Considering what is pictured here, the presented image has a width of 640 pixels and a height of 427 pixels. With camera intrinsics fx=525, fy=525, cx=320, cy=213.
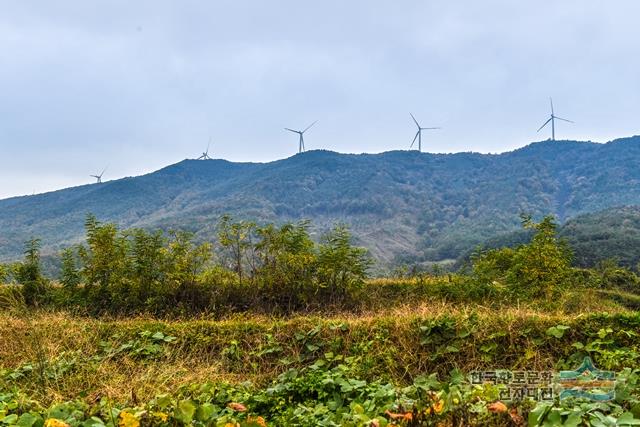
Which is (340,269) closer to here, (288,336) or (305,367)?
(288,336)

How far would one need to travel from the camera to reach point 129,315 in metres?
11.6

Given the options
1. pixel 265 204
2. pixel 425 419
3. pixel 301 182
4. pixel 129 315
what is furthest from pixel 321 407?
pixel 301 182

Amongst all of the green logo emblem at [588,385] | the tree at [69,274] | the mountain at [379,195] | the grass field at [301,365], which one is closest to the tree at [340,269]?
the grass field at [301,365]

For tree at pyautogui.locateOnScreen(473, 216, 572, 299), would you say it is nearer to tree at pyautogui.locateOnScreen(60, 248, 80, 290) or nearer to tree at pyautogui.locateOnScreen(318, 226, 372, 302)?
tree at pyautogui.locateOnScreen(318, 226, 372, 302)

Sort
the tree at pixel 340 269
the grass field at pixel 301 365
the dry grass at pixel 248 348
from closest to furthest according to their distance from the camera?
the grass field at pixel 301 365 < the dry grass at pixel 248 348 < the tree at pixel 340 269

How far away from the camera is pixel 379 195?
132 metres

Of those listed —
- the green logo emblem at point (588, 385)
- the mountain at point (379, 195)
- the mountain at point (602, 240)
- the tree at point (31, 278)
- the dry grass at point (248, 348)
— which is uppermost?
the mountain at point (379, 195)

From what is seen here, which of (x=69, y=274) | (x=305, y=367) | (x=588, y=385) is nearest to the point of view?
(x=588, y=385)

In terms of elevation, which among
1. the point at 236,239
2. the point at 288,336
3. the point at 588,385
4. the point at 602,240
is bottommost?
the point at 602,240

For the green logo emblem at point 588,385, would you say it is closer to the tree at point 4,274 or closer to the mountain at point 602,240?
the tree at point 4,274

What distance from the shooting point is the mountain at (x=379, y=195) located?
354 feet

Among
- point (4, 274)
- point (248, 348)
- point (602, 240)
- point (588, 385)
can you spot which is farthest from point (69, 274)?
point (602, 240)

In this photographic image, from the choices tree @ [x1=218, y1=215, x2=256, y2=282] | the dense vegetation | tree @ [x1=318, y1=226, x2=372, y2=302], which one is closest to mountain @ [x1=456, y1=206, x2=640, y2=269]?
tree @ [x1=318, y1=226, x2=372, y2=302]

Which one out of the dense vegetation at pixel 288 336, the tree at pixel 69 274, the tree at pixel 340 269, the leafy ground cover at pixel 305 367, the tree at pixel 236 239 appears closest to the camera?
the leafy ground cover at pixel 305 367
